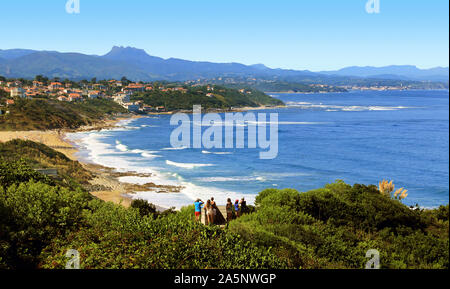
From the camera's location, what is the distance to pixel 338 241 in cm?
1054

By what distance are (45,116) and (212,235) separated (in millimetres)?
74276

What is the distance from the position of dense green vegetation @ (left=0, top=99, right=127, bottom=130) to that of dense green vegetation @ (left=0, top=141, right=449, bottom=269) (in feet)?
193

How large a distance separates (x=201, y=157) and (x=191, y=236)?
41887mm

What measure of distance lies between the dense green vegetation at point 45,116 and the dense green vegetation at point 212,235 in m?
58.9

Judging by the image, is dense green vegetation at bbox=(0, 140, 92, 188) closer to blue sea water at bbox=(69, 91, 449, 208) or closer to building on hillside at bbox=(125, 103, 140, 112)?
blue sea water at bbox=(69, 91, 449, 208)

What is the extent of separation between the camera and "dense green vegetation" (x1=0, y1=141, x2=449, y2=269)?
777 centimetres

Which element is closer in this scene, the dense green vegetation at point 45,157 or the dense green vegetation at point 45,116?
the dense green vegetation at point 45,157

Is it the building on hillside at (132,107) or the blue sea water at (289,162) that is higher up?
the building on hillside at (132,107)

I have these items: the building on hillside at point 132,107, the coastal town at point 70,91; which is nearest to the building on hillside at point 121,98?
the coastal town at point 70,91

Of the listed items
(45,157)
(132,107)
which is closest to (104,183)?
(45,157)

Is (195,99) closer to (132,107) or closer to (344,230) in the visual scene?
(132,107)

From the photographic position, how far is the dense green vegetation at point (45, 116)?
6656 centimetres
